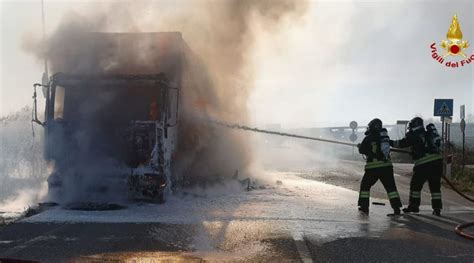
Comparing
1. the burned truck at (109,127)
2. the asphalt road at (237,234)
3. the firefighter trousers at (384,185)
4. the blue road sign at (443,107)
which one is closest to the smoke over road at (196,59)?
the burned truck at (109,127)

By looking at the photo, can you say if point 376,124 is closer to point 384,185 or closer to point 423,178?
point 384,185

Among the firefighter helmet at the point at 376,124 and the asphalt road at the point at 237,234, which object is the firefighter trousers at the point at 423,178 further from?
the firefighter helmet at the point at 376,124

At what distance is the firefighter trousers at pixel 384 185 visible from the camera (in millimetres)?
8656

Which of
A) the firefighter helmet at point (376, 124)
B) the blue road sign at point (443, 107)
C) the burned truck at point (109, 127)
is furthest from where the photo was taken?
the blue road sign at point (443, 107)

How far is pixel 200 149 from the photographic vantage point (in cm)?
1143

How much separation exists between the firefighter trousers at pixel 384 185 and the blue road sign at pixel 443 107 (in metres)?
7.53

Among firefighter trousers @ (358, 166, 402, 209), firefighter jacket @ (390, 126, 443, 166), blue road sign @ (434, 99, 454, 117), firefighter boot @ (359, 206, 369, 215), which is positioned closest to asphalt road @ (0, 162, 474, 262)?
firefighter boot @ (359, 206, 369, 215)

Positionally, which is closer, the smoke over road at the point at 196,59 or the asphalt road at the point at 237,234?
the asphalt road at the point at 237,234

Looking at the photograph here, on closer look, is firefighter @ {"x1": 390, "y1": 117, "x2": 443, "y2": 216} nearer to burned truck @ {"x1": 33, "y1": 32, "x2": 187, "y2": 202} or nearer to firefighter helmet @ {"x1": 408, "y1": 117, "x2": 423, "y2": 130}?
firefighter helmet @ {"x1": 408, "y1": 117, "x2": 423, "y2": 130}

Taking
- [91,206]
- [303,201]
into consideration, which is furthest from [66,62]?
[303,201]

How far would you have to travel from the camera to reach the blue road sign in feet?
50.3

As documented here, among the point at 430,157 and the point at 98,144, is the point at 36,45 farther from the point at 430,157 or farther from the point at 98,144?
the point at 430,157

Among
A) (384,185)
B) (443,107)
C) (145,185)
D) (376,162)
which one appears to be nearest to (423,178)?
(384,185)

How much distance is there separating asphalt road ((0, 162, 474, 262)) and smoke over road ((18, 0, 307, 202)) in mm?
1702
